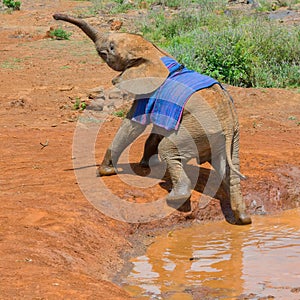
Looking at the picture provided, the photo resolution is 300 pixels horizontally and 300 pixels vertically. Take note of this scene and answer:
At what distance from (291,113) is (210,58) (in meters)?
2.28

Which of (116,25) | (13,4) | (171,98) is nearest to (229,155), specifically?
(171,98)

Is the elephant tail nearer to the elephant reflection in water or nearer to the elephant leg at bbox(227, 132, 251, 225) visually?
the elephant leg at bbox(227, 132, 251, 225)

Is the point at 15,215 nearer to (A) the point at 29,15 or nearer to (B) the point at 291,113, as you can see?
(B) the point at 291,113

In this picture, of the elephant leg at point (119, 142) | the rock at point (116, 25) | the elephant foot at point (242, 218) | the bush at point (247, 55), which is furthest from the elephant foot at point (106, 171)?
the rock at point (116, 25)

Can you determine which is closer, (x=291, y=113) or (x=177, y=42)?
(x=291, y=113)

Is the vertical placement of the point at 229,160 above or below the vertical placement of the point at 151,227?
above

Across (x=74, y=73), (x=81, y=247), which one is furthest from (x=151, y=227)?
(x=74, y=73)

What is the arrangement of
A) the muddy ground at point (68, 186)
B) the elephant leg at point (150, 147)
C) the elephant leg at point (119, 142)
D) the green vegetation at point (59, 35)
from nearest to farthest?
the muddy ground at point (68, 186)
the elephant leg at point (119, 142)
the elephant leg at point (150, 147)
the green vegetation at point (59, 35)

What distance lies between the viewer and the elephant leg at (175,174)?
6484 mm

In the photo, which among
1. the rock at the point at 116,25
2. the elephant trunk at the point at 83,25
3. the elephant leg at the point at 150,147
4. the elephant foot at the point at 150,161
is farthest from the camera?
the rock at the point at 116,25

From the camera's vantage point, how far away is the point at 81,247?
5.41 m

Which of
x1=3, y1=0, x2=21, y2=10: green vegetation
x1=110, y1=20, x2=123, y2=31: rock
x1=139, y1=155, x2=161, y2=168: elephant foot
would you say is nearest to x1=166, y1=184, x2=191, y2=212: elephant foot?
x1=139, y1=155, x2=161, y2=168: elephant foot

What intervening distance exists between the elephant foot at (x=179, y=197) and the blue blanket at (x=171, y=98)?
0.56 metres

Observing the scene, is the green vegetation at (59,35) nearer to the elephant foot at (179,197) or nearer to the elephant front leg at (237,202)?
the elephant foot at (179,197)
